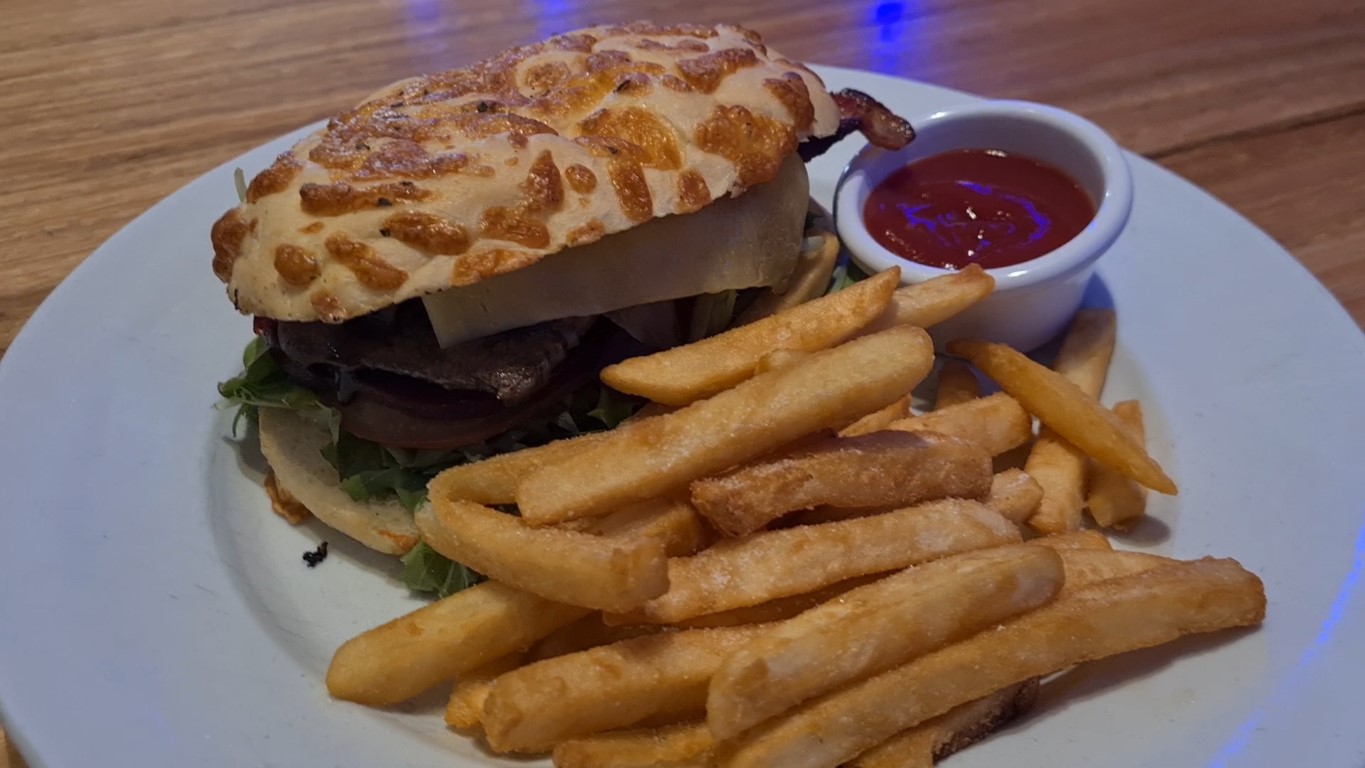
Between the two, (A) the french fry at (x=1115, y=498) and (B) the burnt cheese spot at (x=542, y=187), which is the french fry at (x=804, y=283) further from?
(A) the french fry at (x=1115, y=498)

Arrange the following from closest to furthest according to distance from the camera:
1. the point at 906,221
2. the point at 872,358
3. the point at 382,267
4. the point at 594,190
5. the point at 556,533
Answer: the point at 556,533, the point at 872,358, the point at 382,267, the point at 594,190, the point at 906,221

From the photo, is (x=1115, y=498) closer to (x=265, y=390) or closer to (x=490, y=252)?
(x=490, y=252)

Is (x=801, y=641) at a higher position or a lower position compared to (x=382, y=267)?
lower

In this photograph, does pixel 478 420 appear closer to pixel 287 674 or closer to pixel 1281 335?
pixel 287 674

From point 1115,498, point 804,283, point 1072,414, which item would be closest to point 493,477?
point 804,283

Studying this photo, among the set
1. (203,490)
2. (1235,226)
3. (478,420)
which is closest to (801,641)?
(478,420)

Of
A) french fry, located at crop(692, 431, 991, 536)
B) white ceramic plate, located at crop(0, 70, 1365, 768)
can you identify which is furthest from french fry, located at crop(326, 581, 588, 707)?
french fry, located at crop(692, 431, 991, 536)

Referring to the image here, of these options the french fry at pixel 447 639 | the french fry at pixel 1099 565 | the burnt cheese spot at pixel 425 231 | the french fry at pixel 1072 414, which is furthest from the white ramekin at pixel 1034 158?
the french fry at pixel 447 639

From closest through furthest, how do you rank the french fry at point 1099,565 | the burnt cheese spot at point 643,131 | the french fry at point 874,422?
the french fry at point 1099,565 → the french fry at point 874,422 → the burnt cheese spot at point 643,131
